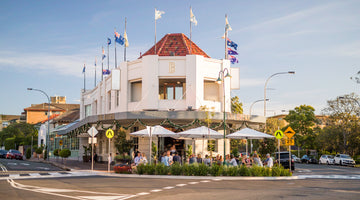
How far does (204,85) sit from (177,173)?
14.2 m

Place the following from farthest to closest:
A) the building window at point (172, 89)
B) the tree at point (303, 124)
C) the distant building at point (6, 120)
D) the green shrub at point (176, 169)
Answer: the distant building at point (6, 120) → the tree at point (303, 124) → the building window at point (172, 89) → the green shrub at point (176, 169)

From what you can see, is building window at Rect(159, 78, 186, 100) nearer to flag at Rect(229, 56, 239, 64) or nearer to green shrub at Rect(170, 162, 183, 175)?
flag at Rect(229, 56, 239, 64)

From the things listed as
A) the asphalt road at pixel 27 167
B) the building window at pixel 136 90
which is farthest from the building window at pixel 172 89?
the asphalt road at pixel 27 167

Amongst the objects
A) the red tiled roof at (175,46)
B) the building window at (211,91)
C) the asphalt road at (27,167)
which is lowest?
the asphalt road at (27,167)

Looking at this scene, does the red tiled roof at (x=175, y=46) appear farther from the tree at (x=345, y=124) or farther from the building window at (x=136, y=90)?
the tree at (x=345, y=124)

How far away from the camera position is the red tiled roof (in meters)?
36.6

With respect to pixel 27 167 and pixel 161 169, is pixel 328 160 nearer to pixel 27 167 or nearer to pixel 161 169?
pixel 161 169

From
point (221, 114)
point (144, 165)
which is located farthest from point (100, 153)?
point (144, 165)

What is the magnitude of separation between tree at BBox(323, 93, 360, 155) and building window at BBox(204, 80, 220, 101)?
890 inches

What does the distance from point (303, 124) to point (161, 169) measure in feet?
171

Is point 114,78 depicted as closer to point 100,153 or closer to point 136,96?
point 136,96

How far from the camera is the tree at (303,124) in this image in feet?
219

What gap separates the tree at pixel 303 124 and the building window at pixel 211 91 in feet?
117

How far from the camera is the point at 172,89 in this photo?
35.9 m
